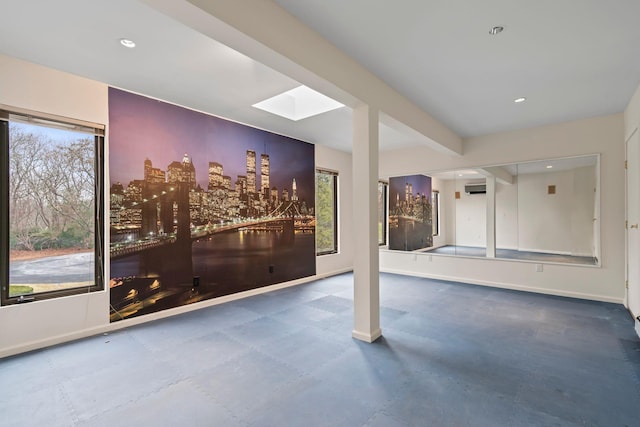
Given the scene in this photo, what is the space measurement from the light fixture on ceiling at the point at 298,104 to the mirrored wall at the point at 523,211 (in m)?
3.41

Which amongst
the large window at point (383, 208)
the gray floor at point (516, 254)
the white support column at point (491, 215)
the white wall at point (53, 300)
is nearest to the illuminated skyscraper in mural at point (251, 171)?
the white wall at point (53, 300)

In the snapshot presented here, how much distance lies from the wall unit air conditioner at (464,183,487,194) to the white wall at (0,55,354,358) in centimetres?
617

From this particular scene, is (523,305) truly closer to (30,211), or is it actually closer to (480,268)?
(480,268)

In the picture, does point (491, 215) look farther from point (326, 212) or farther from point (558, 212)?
point (326, 212)

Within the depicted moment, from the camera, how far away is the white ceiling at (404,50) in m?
2.21

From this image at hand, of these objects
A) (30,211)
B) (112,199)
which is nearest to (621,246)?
(112,199)

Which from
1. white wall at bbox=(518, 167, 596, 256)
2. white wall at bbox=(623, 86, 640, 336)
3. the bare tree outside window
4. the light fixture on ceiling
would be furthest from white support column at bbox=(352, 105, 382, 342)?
white wall at bbox=(518, 167, 596, 256)

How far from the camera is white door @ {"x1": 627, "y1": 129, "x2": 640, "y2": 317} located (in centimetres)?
351

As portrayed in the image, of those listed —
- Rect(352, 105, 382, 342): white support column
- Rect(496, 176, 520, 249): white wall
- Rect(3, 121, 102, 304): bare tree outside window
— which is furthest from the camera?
Rect(496, 176, 520, 249): white wall

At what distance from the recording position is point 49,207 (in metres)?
3.23

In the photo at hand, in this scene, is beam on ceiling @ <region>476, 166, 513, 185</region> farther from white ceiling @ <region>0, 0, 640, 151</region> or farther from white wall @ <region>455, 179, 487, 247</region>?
white ceiling @ <region>0, 0, 640, 151</region>

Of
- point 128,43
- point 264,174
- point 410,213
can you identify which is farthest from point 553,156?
point 128,43

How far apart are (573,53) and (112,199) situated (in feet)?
17.4

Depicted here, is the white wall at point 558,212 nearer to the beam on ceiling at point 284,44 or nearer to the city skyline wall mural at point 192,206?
the beam on ceiling at point 284,44
